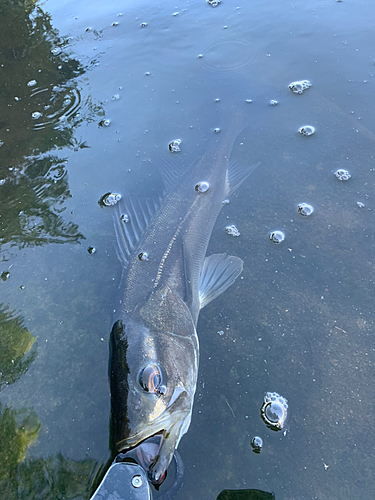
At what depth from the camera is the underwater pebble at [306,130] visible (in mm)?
3723

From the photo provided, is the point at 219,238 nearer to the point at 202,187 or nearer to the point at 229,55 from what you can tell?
the point at 202,187

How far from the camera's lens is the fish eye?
213 centimetres

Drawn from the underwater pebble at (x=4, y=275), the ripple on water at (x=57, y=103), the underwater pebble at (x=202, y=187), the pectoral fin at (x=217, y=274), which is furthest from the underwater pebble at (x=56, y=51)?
the pectoral fin at (x=217, y=274)

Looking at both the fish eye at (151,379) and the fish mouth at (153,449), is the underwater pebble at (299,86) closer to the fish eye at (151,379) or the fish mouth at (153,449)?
the fish eye at (151,379)

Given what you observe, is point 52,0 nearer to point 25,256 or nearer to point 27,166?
point 27,166

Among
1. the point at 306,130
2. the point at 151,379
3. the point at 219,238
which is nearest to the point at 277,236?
the point at 219,238

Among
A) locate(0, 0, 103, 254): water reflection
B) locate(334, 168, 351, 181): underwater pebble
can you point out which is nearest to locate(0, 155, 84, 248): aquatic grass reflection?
locate(0, 0, 103, 254): water reflection

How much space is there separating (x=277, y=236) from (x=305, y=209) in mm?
406

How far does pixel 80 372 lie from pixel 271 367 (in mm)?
1336

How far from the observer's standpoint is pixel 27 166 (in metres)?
3.94

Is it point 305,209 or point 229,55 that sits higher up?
point 229,55

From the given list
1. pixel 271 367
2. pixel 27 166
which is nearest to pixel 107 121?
pixel 27 166

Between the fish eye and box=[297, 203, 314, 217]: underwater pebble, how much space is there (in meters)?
1.86

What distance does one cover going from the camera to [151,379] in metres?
2.16
